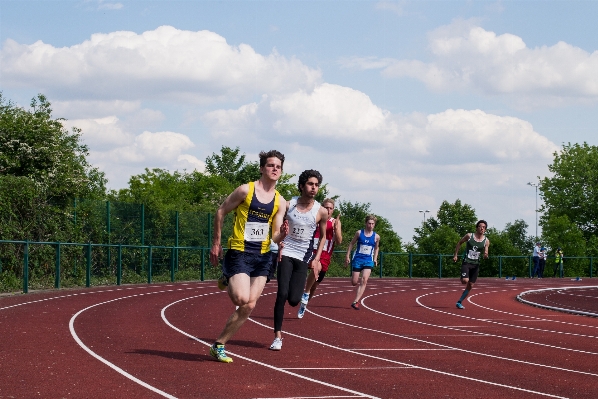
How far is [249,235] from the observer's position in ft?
30.3

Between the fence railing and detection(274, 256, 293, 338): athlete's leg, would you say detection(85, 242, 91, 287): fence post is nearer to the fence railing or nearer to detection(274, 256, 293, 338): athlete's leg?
the fence railing

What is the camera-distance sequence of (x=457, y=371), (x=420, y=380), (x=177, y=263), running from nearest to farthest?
(x=420, y=380) < (x=457, y=371) < (x=177, y=263)

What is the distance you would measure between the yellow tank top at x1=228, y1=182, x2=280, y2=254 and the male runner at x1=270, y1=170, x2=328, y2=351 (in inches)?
49.1

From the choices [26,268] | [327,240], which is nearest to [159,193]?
[26,268]

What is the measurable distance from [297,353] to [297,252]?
3.84 ft

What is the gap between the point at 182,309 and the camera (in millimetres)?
17891

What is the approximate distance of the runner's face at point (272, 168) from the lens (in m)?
9.21

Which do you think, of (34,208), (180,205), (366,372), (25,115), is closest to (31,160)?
(25,115)

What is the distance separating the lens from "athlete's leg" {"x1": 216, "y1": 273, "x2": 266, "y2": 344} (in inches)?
360

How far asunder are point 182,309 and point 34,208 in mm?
11552

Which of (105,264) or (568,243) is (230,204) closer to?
(105,264)

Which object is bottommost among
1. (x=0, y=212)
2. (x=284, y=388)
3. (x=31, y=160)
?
(x=284, y=388)

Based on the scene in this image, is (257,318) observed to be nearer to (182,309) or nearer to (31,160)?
(182,309)

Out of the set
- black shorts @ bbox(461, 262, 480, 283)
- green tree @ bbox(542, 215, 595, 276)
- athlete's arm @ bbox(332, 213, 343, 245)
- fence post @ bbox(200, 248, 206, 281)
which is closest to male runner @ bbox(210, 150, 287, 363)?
athlete's arm @ bbox(332, 213, 343, 245)
